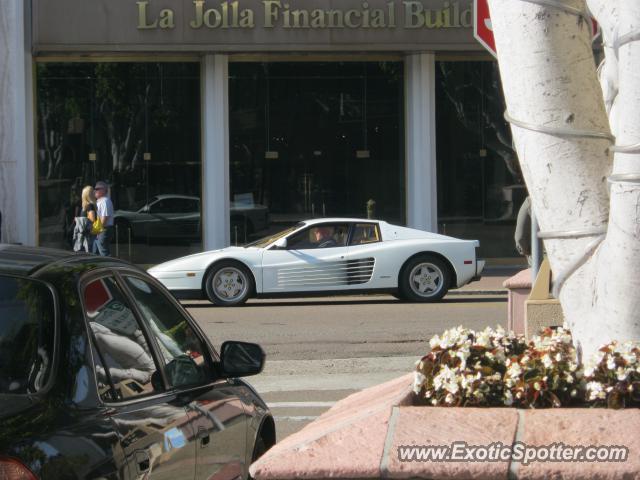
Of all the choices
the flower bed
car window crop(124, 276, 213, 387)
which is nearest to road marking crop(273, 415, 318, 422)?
car window crop(124, 276, 213, 387)

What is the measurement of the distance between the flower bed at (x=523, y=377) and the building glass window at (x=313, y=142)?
21.1 metres

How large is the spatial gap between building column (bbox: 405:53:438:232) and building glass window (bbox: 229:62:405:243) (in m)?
0.58

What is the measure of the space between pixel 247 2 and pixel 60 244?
705 cm

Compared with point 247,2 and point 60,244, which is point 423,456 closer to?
point 247,2

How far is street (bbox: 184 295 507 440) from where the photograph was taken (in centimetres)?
1014

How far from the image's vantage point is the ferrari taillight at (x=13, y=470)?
2.99 m

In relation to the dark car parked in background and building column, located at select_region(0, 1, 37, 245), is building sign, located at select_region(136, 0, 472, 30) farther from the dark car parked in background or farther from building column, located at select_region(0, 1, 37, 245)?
the dark car parked in background

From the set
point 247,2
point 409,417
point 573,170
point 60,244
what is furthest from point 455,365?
point 60,244

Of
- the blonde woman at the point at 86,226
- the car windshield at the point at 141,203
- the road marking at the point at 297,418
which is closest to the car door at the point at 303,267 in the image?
the blonde woman at the point at 86,226

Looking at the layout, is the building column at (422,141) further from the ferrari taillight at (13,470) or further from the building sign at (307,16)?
the ferrari taillight at (13,470)

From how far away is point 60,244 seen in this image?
2469cm

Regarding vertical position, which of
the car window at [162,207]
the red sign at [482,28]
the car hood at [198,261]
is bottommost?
the car hood at [198,261]

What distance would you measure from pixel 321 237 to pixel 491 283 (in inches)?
198

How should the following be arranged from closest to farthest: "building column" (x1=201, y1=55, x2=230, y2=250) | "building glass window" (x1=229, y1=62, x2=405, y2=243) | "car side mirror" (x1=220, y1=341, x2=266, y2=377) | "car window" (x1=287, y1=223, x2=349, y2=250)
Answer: "car side mirror" (x1=220, y1=341, x2=266, y2=377)
"car window" (x1=287, y1=223, x2=349, y2=250)
"building column" (x1=201, y1=55, x2=230, y2=250)
"building glass window" (x1=229, y1=62, x2=405, y2=243)
